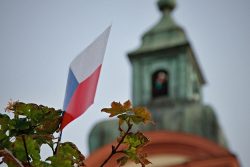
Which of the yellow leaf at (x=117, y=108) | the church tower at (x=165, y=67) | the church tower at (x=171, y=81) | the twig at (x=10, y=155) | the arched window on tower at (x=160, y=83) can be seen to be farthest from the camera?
the arched window on tower at (x=160, y=83)

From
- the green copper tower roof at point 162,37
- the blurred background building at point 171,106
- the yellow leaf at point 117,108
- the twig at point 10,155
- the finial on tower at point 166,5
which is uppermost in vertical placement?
the finial on tower at point 166,5

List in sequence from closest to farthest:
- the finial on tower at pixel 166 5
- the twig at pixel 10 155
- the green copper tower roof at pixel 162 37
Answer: the twig at pixel 10 155
the green copper tower roof at pixel 162 37
the finial on tower at pixel 166 5

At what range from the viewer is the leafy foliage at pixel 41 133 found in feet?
7.56

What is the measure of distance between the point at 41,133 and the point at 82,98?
0.19 meters

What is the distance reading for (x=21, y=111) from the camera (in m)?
2.37

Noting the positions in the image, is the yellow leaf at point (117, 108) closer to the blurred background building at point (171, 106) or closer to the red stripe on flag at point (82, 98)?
the red stripe on flag at point (82, 98)

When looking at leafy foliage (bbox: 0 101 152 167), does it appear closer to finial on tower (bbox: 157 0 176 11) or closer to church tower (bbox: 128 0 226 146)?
church tower (bbox: 128 0 226 146)

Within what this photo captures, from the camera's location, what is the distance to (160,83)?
20266 millimetres

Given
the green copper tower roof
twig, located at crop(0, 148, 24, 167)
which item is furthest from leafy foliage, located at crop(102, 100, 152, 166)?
the green copper tower roof

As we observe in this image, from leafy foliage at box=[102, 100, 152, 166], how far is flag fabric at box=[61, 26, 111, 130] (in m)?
0.13

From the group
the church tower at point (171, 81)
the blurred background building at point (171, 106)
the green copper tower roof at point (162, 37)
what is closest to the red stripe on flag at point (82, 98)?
the blurred background building at point (171, 106)

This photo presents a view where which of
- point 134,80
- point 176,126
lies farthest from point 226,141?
point 134,80

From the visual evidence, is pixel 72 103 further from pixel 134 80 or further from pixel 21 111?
pixel 134 80

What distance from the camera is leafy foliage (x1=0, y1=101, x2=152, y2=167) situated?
230 cm
